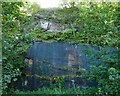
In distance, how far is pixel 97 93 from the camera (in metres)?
2.65

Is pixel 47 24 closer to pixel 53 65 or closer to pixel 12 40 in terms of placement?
pixel 53 65

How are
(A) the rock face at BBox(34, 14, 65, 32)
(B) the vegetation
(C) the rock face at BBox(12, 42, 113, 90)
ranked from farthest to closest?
(A) the rock face at BBox(34, 14, 65, 32)
(C) the rock face at BBox(12, 42, 113, 90)
(B) the vegetation

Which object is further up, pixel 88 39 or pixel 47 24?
pixel 47 24

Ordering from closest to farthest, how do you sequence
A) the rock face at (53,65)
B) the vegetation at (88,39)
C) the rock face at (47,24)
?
the vegetation at (88,39), the rock face at (53,65), the rock face at (47,24)

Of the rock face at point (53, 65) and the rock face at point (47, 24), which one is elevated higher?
the rock face at point (47, 24)

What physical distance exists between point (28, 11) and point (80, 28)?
579mm

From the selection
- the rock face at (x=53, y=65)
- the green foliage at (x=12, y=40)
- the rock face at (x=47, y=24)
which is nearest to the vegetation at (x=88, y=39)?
the green foliage at (x=12, y=40)

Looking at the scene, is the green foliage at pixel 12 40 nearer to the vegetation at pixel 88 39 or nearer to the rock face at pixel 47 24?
the vegetation at pixel 88 39

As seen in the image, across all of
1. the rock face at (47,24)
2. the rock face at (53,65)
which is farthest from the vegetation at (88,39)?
the rock face at (47,24)

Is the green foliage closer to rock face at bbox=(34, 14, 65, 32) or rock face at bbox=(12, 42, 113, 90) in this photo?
rock face at bbox=(12, 42, 113, 90)

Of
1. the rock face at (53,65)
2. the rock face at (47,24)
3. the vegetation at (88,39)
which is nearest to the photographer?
the vegetation at (88,39)

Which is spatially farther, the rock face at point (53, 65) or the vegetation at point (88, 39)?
the rock face at point (53, 65)

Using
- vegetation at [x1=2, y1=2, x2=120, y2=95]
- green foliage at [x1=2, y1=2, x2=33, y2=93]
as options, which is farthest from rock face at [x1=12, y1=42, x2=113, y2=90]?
green foliage at [x1=2, y1=2, x2=33, y2=93]

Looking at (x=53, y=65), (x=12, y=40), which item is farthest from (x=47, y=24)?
(x=12, y=40)
